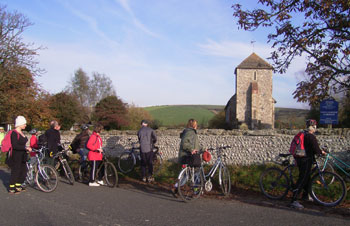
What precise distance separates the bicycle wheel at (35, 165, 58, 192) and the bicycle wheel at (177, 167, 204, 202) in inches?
135

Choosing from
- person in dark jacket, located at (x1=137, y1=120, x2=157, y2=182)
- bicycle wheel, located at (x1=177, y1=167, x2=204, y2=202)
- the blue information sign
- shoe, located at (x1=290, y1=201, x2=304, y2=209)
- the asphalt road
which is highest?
the blue information sign

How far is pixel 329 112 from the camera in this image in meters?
10.2

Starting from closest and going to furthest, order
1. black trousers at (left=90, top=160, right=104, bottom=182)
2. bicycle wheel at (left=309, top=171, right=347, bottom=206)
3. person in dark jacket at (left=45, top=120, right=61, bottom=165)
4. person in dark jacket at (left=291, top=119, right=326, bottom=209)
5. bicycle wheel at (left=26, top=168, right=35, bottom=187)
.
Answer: bicycle wheel at (left=309, top=171, right=347, bottom=206) < person in dark jacket at (left=291, top=119, right=326, bottom=209) < bicycle wheel at (left=26, top=168, right=35, bottom=187) < black trousers at (left=90, top=160, right=104, bottom=182) < person in dark jacket at (left=45, top=120, right=61, bottom=165)

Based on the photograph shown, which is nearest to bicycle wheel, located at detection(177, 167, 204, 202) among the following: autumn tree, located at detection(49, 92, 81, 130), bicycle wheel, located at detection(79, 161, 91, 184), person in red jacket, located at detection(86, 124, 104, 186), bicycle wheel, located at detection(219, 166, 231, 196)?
bicycle wheel, located at detection(219, 166, 231, 196)

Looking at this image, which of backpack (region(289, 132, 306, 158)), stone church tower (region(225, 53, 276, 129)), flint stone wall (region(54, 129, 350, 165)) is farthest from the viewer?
stone church tower (region(225, 53, 276, 129))

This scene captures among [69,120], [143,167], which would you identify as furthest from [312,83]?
[69,120]

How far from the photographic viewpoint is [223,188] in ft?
24.9

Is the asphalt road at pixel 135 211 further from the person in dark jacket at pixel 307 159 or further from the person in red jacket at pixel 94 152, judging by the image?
the person in red jacket at pixel 94 152

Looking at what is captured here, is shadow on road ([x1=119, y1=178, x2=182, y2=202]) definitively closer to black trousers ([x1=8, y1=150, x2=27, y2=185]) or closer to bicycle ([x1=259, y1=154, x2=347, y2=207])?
bicycle ([x1=259, y1=154, x2=347, y2=207])

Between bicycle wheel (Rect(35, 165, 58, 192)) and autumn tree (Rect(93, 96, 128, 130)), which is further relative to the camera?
autumn tree (Rect(93, 96, 128, 130))

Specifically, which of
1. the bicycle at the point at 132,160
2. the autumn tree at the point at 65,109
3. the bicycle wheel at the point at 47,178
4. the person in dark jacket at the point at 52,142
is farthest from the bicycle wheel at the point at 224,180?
the autumn tree at the point at 65,109

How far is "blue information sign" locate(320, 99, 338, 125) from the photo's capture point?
32.8ft

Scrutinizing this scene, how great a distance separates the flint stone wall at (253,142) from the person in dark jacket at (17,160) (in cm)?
527

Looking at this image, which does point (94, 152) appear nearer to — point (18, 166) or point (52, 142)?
point (52, 142)
